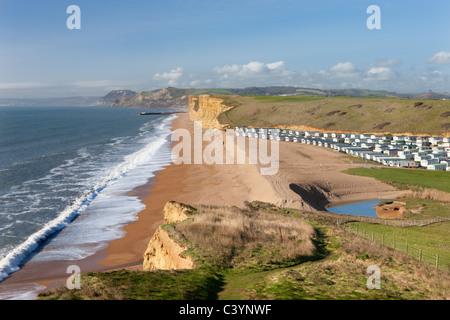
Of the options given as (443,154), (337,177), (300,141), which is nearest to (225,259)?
(337,177)

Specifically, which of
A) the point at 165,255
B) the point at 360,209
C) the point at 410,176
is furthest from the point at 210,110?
the point at 165,255

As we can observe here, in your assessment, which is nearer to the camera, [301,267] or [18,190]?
[301,267]

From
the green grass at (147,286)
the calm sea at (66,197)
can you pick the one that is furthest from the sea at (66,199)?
the green grass at (147,286)

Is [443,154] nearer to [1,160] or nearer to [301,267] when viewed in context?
[301,267]

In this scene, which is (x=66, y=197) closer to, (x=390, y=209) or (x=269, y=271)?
(x=269, y=271)

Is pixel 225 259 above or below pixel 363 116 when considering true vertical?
below

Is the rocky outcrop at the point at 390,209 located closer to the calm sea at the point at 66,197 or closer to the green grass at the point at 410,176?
the green grass at the point at 410,176
